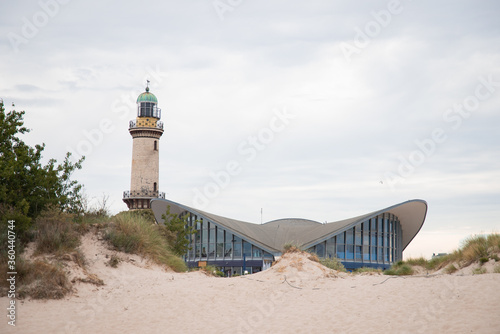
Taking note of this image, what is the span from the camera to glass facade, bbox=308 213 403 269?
43688mm

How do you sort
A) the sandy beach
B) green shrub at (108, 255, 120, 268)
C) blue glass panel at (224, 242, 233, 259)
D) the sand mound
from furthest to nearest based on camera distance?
blue glass panel at (224, 242, 233, 259) → green shrub at (108, 255, 120, 268) → the sand mound → the sandy beach

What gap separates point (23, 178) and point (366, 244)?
33.3 meters

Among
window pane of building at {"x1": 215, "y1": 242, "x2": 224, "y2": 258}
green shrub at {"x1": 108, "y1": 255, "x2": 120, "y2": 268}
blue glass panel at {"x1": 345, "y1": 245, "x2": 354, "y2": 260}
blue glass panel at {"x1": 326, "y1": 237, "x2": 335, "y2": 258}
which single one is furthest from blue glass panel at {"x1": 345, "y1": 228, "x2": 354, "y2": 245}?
green shrub at {"x1": 108, "y1": 255, "x2": 120, "y2": 268}

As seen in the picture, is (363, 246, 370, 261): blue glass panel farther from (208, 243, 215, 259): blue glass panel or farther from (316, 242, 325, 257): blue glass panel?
(208, 243, 215, 259): blue glass panel

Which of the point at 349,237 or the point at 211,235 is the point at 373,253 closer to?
the point at 349,237

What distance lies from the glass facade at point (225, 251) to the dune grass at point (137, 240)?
20.0 meters

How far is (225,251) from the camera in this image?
44469mm

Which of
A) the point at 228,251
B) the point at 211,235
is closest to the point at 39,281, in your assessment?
the point at 228,251

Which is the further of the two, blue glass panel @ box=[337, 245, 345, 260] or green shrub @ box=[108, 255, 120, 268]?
blue glass panel @ box=[337, 245, 345, 260]

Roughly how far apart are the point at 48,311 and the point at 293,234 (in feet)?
123

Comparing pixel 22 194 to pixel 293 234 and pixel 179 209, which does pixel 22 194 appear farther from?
pixel 293 234

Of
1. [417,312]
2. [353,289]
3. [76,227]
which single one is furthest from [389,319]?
[76,227]

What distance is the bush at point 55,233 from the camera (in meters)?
17.8

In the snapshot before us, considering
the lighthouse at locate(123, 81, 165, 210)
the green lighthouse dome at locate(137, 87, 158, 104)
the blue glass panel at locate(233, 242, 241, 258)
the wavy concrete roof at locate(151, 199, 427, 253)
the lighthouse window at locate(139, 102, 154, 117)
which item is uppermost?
the green lighthouse dome at locate(137, 87, 158, 104)
